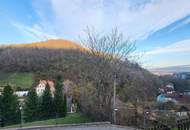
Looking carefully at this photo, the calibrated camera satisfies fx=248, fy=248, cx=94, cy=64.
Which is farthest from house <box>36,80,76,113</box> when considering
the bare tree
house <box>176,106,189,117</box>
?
house <box>176,106,189,117</box>

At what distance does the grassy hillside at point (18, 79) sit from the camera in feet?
81.1

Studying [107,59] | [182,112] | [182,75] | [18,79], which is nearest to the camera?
[182,112]

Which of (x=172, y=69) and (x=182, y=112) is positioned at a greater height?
(x=172, y=69)

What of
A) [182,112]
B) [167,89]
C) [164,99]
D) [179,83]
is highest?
[179,83]

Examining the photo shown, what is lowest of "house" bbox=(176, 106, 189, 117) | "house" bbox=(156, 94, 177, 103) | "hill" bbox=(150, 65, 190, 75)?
"house" bbox=(176, 106, 189, 117)

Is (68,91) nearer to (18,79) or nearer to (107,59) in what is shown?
(107,59)

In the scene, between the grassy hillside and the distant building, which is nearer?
the distant building

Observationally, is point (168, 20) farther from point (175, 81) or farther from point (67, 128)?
point (67, 128)

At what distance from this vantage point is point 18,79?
2669cm

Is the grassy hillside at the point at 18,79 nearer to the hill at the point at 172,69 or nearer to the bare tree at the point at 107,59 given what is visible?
the bare tree at the point at 107,59

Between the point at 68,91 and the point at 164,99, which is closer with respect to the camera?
the point at 164,99

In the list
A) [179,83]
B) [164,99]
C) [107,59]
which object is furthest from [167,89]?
[107,59]

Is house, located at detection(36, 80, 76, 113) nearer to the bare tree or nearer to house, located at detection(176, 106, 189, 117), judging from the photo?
the bare tree

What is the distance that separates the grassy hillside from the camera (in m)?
24.7
